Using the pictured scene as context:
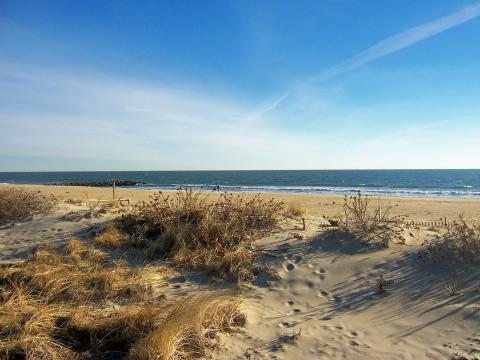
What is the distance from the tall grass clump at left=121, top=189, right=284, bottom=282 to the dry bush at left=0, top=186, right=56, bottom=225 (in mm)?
2736

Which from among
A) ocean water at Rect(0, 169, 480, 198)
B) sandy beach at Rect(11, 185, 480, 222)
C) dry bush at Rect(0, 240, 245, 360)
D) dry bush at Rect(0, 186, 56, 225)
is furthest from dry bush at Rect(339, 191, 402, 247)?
dry bush at Rect(0, 186, 56, 225)

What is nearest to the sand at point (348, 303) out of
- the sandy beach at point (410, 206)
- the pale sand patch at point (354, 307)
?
the pale sand patch at point (354, 307)

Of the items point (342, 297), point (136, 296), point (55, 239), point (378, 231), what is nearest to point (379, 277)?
point (342, 297)

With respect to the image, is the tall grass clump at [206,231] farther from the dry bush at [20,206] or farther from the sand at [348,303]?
the dry bush at [20,206]

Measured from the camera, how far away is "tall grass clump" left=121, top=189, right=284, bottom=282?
662 cm

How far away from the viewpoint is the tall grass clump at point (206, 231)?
21.7ft

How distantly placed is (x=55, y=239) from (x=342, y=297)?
5.84 meters

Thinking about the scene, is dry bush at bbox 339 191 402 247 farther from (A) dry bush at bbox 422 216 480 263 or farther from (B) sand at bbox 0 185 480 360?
(A) dry bush at bbox 422 216 480 263

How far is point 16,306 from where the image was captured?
5.04 metres

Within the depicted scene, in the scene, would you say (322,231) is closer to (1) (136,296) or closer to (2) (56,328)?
(1) (136,296)

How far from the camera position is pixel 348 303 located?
18.0ft

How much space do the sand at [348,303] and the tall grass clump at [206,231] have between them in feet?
1.11

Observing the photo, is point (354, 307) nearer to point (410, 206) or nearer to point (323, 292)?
point (323, 292)

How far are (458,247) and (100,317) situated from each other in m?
5.34
